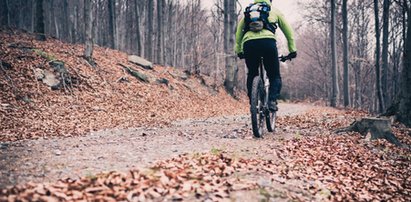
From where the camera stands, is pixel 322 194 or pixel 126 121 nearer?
pixel 322 194

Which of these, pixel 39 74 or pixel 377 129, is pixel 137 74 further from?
pixel 377 129

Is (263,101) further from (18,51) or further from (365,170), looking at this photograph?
(18,51)

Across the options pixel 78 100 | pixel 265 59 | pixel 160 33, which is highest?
pixel 160 33

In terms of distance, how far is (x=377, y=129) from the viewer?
20.0ft

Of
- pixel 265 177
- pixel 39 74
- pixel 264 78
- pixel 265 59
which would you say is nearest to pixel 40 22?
pixel 39 74

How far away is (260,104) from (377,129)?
2.48 m

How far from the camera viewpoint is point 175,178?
299 centimetres

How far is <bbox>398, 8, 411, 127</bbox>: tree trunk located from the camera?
24.4ft

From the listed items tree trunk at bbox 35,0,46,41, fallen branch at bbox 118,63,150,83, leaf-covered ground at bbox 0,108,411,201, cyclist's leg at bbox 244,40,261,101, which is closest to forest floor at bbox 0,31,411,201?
leaf-covered ground at bbox 0,108,411,201

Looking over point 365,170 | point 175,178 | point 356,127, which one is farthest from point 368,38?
point 175,178

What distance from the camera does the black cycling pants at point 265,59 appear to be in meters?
5.35

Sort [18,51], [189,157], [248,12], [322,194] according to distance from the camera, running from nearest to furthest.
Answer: [322,194] < [189,157] < [248,12] < [18,51]

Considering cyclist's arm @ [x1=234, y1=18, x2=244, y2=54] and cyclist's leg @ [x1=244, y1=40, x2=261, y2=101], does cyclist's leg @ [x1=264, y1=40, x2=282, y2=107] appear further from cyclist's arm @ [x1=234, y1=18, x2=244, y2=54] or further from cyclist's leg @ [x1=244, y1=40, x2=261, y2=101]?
cyclist's arm @ [x1=234, y1=18, x2=244, y2=54]

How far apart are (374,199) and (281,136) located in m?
2.46
